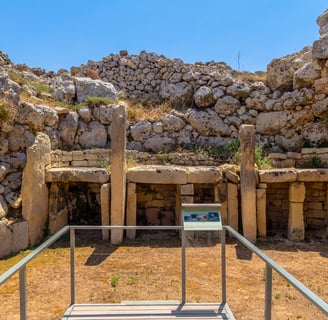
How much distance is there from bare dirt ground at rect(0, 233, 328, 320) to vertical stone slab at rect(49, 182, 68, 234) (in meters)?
0.56

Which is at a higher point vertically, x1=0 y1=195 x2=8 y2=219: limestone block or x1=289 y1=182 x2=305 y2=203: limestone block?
x1=289 y1=182 x2=305 y2=203: limestone block

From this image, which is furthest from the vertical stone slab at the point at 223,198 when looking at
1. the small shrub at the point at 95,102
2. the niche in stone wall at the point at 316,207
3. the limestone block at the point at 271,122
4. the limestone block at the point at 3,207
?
the small shrub at the point at 95,102

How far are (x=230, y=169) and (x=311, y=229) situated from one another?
330cm

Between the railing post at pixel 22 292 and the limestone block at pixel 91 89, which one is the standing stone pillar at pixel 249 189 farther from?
the limestone block at pixel 91 89

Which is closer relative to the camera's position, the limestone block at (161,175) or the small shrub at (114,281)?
the small shrub at (114,281)

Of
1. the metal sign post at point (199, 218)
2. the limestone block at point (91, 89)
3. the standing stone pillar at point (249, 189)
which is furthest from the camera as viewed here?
the limestone block at point (91, 89)

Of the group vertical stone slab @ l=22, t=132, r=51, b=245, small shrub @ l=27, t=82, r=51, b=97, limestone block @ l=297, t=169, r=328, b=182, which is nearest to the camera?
vertical stone slab @ l=22, t=132, r=51, b=245

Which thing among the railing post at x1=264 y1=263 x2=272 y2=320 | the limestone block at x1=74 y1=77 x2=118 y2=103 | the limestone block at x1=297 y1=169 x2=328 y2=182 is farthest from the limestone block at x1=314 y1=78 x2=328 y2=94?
the railing post at x1=264 y1=263 x2=272 y2=320

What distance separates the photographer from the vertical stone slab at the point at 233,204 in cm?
841

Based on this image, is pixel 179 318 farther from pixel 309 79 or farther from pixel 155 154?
pixel 309 79

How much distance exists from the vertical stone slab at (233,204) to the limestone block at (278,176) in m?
0.78

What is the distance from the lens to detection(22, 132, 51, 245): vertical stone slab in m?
7.75

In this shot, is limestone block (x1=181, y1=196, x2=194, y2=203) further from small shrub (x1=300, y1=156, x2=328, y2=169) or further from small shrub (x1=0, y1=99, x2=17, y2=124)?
small shrub (x1=0, y1=99, x2=17, y2=124)

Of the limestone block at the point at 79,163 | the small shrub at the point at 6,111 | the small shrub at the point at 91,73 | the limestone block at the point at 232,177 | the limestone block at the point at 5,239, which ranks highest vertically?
the small shrub at the point at 91,73
